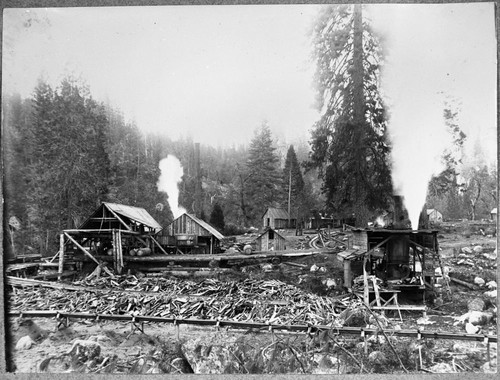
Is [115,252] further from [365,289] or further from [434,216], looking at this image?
[434,216]

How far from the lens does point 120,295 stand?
364cm

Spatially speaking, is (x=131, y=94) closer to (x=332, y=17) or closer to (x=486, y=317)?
(x=332, y=17)

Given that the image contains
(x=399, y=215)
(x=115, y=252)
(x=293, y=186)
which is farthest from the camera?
(x=115, y=252)

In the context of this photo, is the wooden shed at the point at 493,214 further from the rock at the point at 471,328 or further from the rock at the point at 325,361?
the rock at the point at 325,361

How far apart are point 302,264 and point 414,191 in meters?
1.27

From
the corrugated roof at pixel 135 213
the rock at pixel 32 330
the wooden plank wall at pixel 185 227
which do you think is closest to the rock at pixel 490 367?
the wooden plank wall at pixel 185 227

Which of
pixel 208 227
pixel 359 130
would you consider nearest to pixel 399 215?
pixel 359 130

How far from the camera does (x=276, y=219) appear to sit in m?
3.56

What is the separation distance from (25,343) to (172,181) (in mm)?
2109

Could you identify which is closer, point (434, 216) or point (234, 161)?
point (434, 216)

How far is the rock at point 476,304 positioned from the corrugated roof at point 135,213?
3.11m

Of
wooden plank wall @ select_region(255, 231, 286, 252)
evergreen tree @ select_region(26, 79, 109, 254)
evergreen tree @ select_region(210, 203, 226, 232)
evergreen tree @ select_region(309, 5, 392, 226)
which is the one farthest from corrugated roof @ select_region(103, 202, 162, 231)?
evergreen tree @ select_region(309, 5, 392, 226)

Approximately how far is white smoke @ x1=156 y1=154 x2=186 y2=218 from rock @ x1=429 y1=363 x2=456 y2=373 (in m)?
2.76

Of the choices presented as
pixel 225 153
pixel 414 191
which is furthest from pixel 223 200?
pixel 414 191
